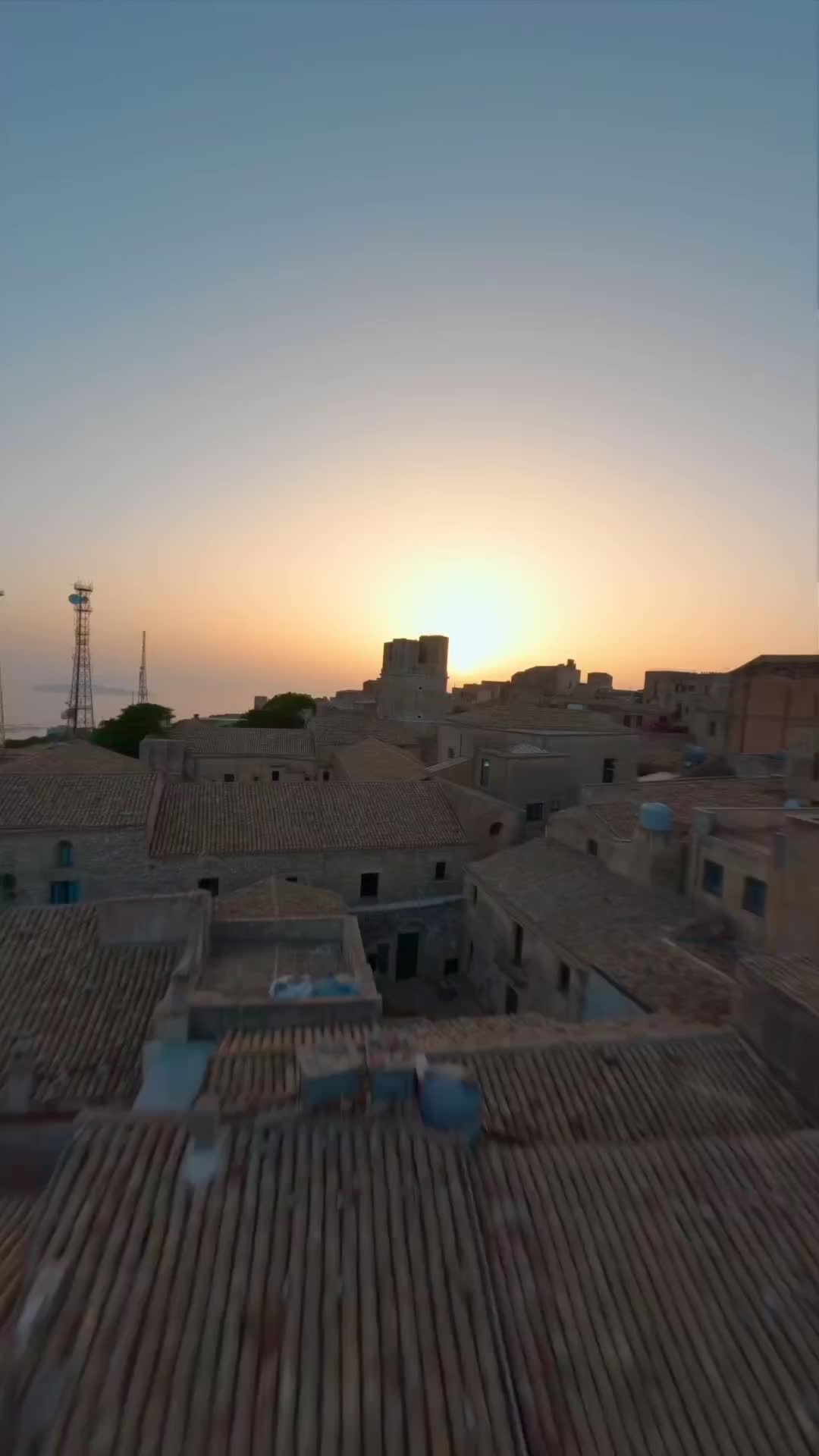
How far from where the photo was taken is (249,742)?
45.7 m

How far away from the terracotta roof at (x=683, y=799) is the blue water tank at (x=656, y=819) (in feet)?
3.15

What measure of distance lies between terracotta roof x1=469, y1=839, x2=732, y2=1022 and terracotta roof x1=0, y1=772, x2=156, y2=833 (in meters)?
11.8

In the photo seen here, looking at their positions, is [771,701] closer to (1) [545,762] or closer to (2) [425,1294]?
(1) [545,762]

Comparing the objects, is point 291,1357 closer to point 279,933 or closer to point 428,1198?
point 428,1198

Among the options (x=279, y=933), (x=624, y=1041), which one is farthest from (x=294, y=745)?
(x=624, y=1041)

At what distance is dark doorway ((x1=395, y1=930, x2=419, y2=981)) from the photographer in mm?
26250

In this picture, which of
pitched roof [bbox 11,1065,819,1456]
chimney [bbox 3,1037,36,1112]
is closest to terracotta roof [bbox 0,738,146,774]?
chimney [bbox 3,1037,36,1112]

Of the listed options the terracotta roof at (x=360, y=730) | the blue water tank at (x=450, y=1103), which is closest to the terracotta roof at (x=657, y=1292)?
the blue water tank at (x=450, y=1103)

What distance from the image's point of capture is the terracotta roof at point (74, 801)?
24609 mm

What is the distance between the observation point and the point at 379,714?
2734 inches

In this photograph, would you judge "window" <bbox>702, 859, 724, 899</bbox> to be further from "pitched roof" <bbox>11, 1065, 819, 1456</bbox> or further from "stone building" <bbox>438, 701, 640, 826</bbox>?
"pitched roof" <bbox>11, 1065, 819, 1456</bbox>

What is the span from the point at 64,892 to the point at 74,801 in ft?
9.90

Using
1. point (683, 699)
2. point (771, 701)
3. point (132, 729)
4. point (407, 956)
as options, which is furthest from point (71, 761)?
point (683, 699)

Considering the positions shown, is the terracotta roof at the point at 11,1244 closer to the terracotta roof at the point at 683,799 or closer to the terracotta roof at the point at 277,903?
the terracotta roof at the point at 277,903
